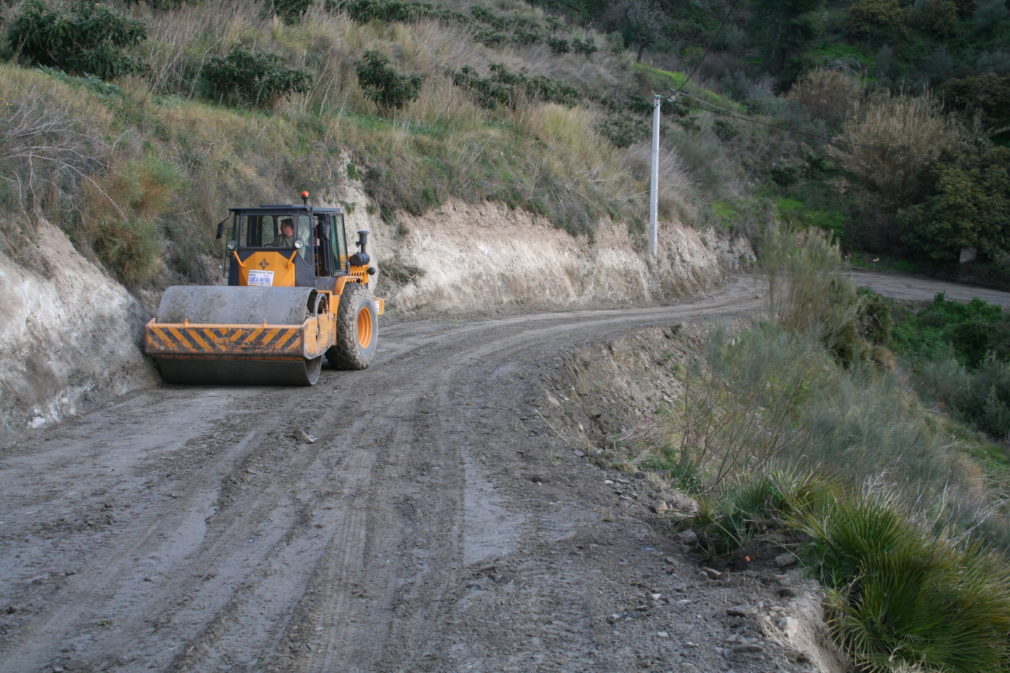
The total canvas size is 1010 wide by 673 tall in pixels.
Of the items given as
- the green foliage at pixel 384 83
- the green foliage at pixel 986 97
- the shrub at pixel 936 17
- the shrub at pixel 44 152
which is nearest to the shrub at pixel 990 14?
the shrub at pixel 936 17

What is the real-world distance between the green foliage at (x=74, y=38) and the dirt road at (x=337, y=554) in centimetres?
985

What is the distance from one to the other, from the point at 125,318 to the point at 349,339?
288cm

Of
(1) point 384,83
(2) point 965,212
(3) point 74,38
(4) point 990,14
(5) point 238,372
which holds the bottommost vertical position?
(5) point 238,372

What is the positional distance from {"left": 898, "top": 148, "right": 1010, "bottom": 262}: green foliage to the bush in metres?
30.2

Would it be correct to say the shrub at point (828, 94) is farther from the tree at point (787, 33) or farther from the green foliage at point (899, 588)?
the green foliage at point (899, 588)

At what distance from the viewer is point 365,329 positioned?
42.8 ft

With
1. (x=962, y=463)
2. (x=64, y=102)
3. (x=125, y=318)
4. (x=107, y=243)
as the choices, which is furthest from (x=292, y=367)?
(x=962, y=463)

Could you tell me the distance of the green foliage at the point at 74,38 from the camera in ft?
53.3

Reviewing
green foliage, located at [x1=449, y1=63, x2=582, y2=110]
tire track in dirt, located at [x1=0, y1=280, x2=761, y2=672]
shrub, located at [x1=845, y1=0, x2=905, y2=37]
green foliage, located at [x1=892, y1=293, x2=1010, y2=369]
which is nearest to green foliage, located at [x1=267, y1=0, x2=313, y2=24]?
green foliage, located at [x1=449, y1=63, x2=582, y2=110]

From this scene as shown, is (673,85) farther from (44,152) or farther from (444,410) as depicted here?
(444,410)

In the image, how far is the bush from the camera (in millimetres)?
20016

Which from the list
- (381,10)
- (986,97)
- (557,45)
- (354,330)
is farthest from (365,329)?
(986,97)

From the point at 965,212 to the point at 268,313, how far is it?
3589 centimetres

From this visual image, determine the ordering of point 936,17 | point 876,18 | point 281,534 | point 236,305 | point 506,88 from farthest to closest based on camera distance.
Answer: point 876,18, point 936,17, point 506,88, point 236,305, point 281,534
